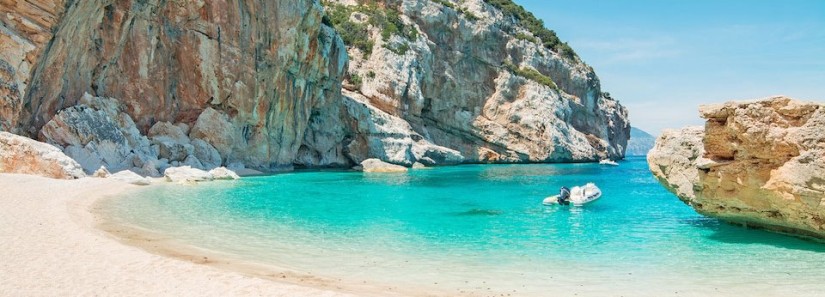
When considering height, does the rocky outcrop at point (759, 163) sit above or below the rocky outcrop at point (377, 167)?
above

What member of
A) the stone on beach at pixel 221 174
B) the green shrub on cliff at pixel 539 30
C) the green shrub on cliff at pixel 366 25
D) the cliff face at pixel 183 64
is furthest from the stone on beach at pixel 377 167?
the green shrub on cliff at pixel 539 30

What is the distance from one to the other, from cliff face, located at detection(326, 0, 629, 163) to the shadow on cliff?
46583 mm

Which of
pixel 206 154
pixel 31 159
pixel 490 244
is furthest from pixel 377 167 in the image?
pixel 490 244

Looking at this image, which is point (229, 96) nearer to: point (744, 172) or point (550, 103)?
point (744, 172)

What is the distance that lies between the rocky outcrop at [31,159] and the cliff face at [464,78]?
39646 millimetres

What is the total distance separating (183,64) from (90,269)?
3449 centimetres

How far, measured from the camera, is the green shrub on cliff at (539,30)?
86.8 m

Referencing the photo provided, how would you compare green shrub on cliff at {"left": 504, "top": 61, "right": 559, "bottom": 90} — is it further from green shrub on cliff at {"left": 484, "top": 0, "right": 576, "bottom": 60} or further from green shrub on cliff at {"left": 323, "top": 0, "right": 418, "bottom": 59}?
green shrub on cliff at {"left": 323, "top": 0, "right": 418, "bottom": 59}

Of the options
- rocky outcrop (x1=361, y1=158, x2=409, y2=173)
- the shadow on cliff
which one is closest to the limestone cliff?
rocky outcrop (x1=361, y1=158, x2=409, y2=173)

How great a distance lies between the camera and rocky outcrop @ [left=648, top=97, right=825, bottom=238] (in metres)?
13.1

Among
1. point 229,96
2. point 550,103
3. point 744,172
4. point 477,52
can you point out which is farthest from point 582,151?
point 744,172

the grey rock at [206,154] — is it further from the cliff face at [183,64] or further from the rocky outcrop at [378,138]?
the rocky outcrop at [378,138]

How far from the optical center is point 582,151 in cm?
7925

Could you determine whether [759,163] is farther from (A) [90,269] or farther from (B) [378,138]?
(B) [378,138]
